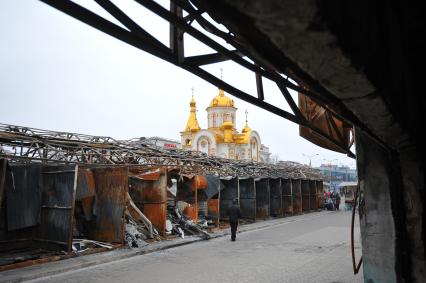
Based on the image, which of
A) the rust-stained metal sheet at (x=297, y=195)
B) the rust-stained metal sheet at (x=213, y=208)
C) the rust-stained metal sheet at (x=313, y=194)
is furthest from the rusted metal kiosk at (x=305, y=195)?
the rust-stained metal sheet at (x=213, y=208)

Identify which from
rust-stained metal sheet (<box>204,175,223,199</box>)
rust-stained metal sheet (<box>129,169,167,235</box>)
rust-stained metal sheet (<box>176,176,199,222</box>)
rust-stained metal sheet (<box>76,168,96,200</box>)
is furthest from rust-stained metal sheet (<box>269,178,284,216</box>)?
rust-stained metal sheet (<box>76,168,96,200</box>)

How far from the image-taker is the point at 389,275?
16.6ft

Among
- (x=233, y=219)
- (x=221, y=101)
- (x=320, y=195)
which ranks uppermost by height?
(x=221, y=101)

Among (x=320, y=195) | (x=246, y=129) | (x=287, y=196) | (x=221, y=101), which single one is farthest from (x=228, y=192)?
(x=246, y=129)

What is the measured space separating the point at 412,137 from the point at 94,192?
40.8ft

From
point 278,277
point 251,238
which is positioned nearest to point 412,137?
point 278,277

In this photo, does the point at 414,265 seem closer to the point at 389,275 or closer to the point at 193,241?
the point at 389,275

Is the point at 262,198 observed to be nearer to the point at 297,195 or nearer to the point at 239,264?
the point at 297,195

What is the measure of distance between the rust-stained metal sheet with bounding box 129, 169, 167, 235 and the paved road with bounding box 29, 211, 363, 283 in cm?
203

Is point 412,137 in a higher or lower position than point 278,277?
higher

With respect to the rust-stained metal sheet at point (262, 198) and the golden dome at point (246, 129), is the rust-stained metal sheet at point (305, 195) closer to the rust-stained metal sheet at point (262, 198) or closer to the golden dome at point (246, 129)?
the rust-stained metal sheet at point (262, 198)

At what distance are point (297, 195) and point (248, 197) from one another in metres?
8.03

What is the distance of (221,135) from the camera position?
5734 centimetres

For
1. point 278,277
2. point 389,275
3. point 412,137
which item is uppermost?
point 412,137
